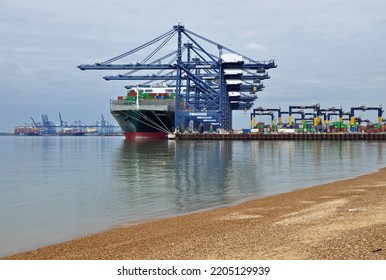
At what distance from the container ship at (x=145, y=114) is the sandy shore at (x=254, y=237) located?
250ft

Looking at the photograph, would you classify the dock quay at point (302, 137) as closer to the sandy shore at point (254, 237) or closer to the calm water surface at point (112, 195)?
the calm water surface at point (112, 195)

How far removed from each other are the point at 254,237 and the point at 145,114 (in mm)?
80380

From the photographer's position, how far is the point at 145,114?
88.0 metres

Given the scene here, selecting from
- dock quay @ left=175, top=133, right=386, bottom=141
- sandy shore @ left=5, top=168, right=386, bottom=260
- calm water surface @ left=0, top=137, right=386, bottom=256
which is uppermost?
dock quay @ left=175, top=133, right=386, bottom=141

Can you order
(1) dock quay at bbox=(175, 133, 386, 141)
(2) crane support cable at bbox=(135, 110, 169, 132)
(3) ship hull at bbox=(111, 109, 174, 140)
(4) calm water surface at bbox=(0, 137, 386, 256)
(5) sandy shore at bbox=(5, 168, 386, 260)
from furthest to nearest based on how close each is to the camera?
1. (1) dock quay at bbox=(175, 133, 386, 141)
2. (3) ship hull at bbox=(111, 109, 174, 140)
3. (2) crane support cable at bbox=(135, 110, 169, 132)
4. (4) calm water surface at bbox=(0, 137, 386, 256)
5. (5) sandy shore at bbox=(5, 168, 386, 260)

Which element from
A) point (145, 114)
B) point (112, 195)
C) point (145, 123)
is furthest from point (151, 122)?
point (112, 195)

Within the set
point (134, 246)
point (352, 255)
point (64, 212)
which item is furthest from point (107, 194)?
point (352, 255)

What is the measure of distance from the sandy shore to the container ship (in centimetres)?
7620

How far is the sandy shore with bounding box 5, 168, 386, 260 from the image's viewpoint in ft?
24.1

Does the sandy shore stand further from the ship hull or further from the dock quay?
the dock quay

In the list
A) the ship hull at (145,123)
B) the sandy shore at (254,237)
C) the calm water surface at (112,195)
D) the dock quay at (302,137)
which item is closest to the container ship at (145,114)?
the ship hull at (145,123)

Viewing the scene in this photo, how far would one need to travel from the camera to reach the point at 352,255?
6.70m

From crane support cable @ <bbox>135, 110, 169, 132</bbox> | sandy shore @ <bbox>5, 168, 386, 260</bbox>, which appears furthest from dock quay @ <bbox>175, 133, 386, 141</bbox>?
sandy shore @ <bbox>5, 168, 386, 260</bbox>

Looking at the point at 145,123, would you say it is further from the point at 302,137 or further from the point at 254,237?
the point at 254,237
